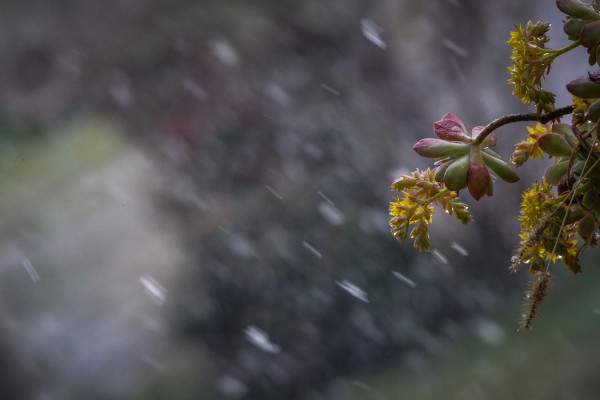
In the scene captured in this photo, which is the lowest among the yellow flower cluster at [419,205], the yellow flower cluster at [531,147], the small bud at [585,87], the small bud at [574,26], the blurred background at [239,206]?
the yellow flower cluster at [419,205]

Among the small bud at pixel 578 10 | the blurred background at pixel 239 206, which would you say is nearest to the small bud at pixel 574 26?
the small bud at pixel 578 10

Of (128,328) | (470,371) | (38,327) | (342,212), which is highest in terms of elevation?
(342,212)

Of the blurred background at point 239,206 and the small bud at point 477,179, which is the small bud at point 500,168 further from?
the blurred background at point 239,206

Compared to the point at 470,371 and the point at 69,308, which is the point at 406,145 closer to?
the point at 470,371

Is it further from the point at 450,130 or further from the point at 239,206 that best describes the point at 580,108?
the point at 239,206

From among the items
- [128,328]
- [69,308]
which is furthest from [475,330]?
[69,308]

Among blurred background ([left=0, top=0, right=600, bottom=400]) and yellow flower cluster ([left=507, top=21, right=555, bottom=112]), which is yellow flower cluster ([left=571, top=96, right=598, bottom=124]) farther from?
blurred background ([left=0, top=0, right=600, bottom=400])

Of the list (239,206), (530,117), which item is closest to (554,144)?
(530,117)

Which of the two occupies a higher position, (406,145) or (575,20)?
(406,145)
